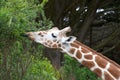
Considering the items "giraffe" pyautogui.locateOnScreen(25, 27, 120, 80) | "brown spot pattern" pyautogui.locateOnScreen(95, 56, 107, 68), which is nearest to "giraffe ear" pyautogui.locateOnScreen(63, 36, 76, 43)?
"giraffe" pyautogui.locateOnScreen(25, 27, 120, 80)

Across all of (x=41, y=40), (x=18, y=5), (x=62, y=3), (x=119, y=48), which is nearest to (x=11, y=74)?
(x=41, y=40)

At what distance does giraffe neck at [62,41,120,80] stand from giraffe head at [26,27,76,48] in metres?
0.10

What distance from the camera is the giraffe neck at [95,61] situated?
13.5 ft

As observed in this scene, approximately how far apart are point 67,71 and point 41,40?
2.24m

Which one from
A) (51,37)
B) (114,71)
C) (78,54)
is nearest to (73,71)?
(51,37)

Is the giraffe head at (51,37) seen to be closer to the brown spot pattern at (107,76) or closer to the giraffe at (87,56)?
the giraffe at (87,56)

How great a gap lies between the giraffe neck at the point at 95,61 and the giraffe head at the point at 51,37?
3.8 inches

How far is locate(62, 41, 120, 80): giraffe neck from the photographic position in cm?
411

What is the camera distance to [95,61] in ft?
13.6

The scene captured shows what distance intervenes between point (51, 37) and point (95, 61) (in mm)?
557

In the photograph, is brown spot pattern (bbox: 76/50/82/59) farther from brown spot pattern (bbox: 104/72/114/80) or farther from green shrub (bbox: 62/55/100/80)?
green shrub (bbox: 62/55/100/80)

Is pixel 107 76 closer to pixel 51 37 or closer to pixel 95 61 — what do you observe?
pixel 95 61

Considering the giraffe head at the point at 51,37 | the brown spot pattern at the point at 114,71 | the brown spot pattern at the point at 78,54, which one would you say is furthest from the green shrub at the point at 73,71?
the brown spot pattern at the point at 114,71

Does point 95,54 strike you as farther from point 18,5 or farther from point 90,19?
point 90,19
